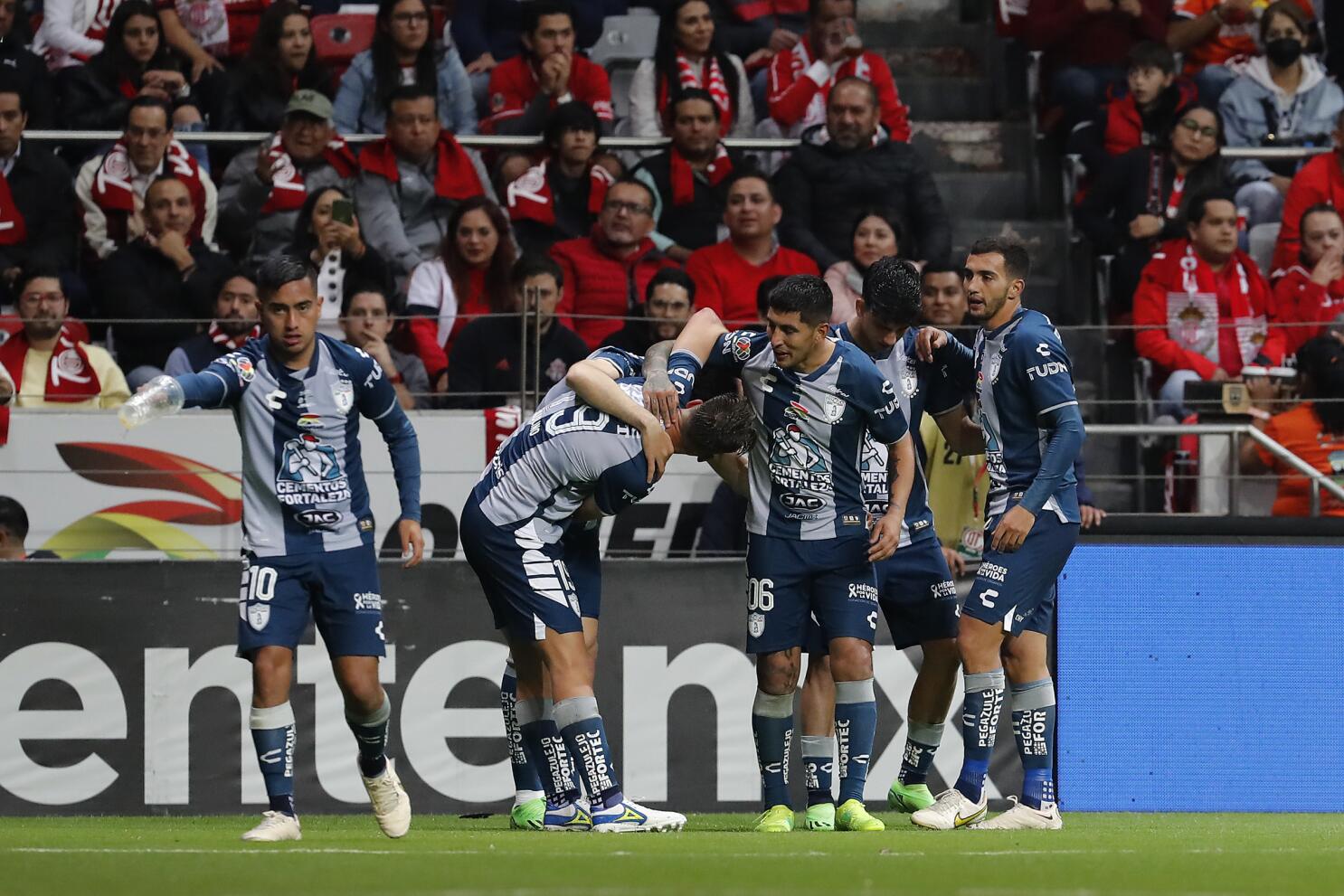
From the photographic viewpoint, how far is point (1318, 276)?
13.4 meters

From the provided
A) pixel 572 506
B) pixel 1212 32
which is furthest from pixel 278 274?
pixel 1212 32

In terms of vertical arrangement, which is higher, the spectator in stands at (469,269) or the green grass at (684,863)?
the spectator in stands at (469,269)

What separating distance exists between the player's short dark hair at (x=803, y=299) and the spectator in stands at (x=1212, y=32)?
28.0 feet

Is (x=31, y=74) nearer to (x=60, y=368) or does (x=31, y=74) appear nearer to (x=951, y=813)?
(x=60, y=368)

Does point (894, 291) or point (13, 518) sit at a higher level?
point (894, 291)

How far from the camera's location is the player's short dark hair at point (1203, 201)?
13375mm

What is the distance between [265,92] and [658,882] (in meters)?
9.60

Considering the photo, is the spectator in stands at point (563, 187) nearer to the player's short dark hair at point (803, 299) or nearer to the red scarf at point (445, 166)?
the red scarf at point (445, 166)

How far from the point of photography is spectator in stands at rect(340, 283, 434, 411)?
37.3 feet

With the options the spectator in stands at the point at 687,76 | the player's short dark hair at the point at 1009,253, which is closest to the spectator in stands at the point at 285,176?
the spectator in stands at the point at 687,76

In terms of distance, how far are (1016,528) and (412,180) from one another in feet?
21.5

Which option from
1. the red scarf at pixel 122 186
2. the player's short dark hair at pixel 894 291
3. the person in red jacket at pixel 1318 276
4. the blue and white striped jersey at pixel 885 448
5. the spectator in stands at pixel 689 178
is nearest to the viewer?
the player's short dark hair at pixel 894 291

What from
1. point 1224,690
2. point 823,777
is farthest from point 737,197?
point 823,777

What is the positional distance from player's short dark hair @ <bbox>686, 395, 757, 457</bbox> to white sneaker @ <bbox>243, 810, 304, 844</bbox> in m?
2.27
